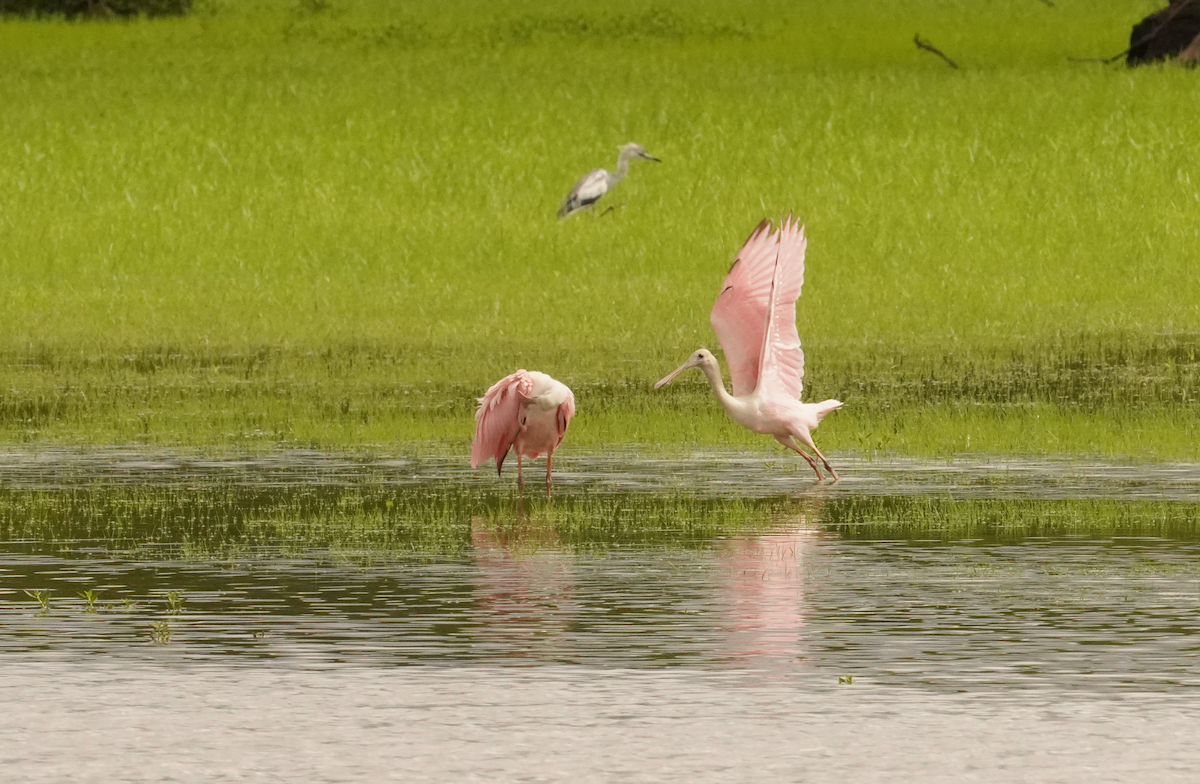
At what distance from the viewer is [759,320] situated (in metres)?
14.2

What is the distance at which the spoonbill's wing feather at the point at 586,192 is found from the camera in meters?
28.6

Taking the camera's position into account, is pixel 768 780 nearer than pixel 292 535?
Yes

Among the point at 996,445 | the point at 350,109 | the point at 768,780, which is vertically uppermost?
the point at 350,109

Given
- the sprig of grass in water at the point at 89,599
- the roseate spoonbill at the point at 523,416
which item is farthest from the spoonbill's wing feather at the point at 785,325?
the sprig of grass in water at the point at 89,599

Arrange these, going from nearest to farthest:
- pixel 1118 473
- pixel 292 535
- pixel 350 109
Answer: pixel 292 535 → pixel 1118 473 → pixel 350 109

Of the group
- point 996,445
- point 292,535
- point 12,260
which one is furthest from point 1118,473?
point 12,260

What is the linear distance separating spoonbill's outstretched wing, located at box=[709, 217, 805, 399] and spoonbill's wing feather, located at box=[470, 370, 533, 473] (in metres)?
1.32

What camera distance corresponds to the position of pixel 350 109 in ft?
124

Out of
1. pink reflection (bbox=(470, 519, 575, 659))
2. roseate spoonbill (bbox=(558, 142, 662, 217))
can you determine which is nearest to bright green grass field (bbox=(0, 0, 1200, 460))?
roseate spoonbill (bbox=(558, 142, 662, 217))

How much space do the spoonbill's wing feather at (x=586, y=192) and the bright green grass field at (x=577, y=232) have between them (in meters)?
0.33

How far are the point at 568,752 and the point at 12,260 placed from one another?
821 inches

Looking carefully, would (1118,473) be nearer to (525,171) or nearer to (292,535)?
(292,535)

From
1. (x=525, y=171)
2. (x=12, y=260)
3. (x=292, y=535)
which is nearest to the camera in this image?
(x=292, y=535)

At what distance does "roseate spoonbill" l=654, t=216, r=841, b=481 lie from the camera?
13.5 metres
